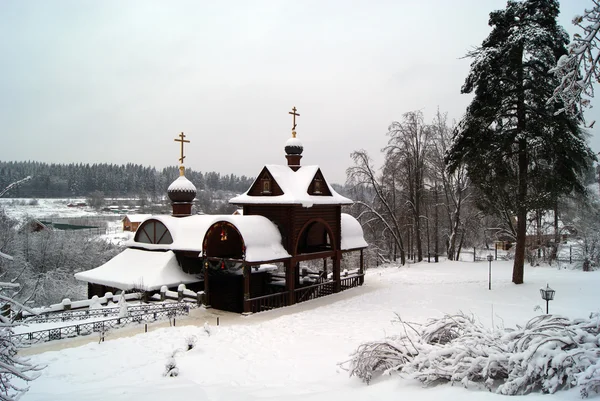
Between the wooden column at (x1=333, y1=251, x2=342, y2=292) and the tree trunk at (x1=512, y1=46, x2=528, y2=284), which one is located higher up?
the tree trunk at (x1=512, y1=46, x2=528, y2=284)

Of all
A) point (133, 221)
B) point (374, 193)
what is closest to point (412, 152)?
point (374, 193)

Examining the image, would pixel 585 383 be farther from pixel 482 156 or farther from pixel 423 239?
pixel 423 239

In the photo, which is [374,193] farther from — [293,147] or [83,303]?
[83,303]

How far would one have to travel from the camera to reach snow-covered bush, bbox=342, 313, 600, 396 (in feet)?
16.2

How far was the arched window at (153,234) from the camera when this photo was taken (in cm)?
2127

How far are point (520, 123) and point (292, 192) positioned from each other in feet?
33.3

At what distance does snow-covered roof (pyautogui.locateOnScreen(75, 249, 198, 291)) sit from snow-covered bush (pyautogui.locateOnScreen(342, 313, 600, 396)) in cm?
1328

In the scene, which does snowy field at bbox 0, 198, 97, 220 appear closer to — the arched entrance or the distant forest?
the distant forest

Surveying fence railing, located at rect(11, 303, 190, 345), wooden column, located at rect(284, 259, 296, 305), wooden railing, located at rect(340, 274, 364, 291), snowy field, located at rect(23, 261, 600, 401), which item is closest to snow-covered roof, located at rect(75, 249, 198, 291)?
fence railing, located at rect(11, 303, 190, 345)

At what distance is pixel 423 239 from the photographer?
4250 cm

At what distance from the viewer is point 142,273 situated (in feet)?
62.5

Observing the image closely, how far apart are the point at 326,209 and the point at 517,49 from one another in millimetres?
10730

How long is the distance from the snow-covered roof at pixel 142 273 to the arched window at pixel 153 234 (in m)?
0.78

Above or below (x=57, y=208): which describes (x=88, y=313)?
below
